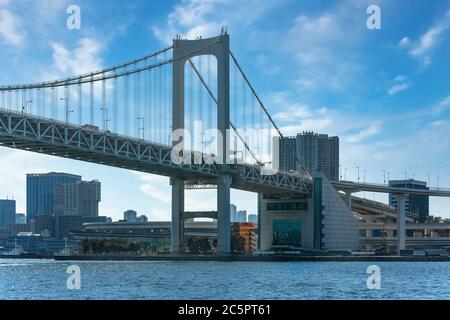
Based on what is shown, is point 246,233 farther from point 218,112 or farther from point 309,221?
point 218,112

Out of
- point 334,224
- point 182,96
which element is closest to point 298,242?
point 334,224

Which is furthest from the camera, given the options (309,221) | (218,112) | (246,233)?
(246,233)

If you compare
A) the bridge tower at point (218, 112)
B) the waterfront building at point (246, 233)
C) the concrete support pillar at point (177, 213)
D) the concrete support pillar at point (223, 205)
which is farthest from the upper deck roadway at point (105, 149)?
the waterfront building at point (246, 233)

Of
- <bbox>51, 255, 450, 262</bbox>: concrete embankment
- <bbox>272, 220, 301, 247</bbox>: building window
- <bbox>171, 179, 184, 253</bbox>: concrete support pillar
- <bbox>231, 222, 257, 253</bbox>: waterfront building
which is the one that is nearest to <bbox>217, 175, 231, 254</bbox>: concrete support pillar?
<bbox>51, 255, 450, 262</bbox>: concrete embankment

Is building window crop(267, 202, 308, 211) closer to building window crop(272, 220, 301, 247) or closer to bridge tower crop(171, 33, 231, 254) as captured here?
building window crop(272, 220, 301, 247)

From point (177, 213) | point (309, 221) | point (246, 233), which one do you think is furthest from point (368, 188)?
point (246, 233)

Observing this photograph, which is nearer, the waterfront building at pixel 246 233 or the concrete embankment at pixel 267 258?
the concrete embankment at pixel 267 258

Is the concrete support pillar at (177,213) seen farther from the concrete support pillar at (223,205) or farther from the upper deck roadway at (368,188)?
the upper deck roadway at (368,188)

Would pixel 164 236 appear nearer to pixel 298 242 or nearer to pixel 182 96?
pixel 298 242
